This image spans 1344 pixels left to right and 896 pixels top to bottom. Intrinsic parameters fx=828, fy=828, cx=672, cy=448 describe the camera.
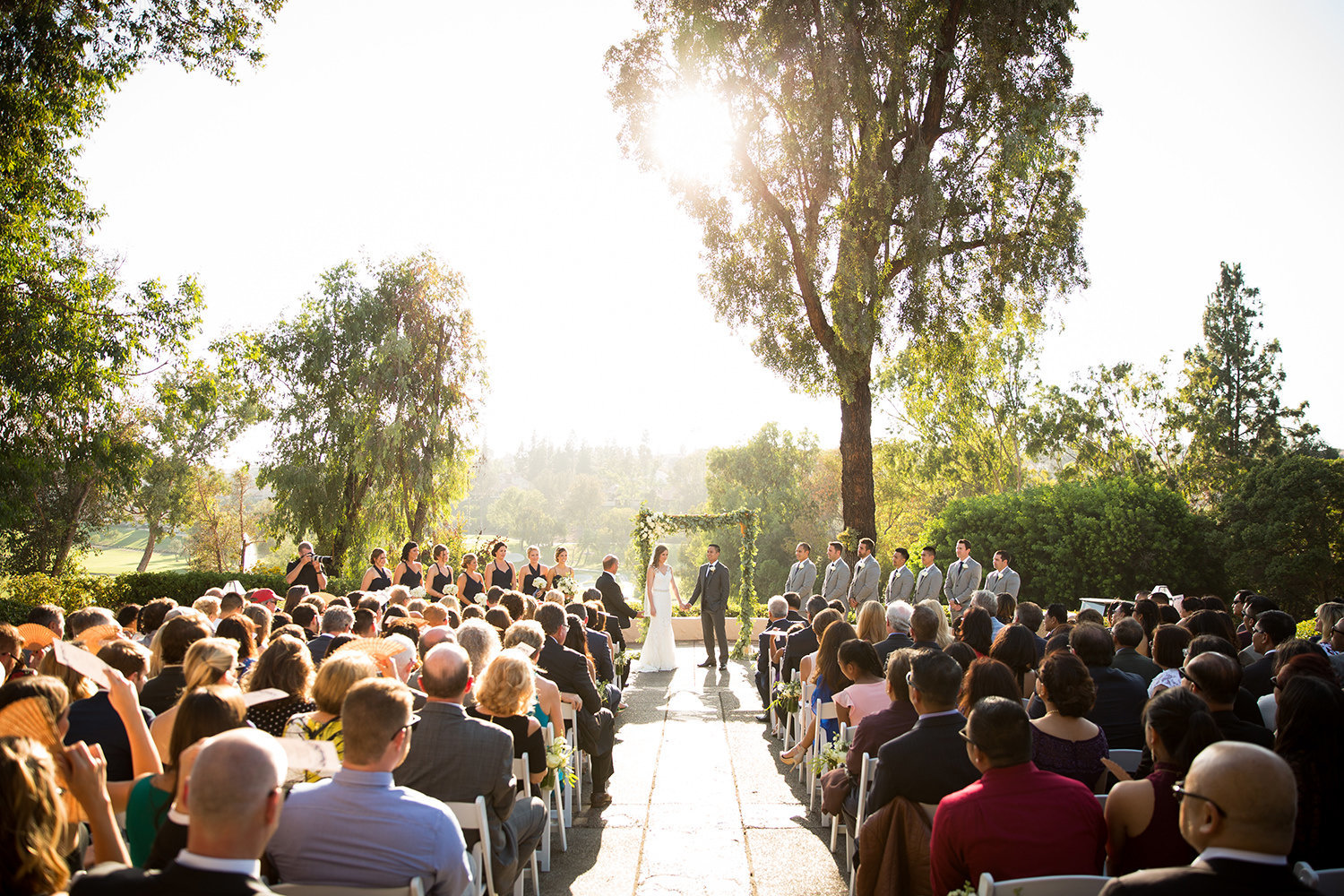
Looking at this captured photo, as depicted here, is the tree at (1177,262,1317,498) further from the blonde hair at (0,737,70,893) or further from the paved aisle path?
the blonde hair at (0,737,70,893)

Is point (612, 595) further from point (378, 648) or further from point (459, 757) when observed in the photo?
point (459, 757)

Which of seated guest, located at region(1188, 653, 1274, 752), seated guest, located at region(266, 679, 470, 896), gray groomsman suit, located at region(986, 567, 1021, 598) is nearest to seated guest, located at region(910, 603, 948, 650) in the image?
seated guest, located at region(1188, 653, 1274, 752)

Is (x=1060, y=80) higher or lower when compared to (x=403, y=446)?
higher

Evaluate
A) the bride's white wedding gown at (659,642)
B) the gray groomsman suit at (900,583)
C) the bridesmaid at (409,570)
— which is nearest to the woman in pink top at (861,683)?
the gray groomsman suit at (900,583)

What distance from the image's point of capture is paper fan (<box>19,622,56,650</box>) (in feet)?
17.2

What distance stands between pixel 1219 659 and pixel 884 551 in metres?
37.0

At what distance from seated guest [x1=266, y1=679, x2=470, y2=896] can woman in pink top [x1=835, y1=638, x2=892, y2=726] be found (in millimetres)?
2792

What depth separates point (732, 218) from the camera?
16469 millimetres

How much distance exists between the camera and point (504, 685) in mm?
4250

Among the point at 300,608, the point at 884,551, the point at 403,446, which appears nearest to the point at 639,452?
the point at 884,551

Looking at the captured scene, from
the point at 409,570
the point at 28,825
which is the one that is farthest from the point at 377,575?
the point at 28,825

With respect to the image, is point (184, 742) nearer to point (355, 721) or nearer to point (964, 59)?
point (355, 721)

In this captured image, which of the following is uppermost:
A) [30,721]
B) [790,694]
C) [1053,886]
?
[30,721]

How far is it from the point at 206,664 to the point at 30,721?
39.4 inches
